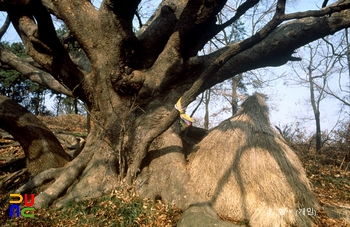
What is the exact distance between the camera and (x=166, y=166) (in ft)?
16.0

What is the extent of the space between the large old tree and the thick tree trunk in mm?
448

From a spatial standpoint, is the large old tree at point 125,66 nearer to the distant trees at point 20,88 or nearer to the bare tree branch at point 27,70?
the bare tree branch at point 27,70

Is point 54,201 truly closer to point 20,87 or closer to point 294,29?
point 294,29

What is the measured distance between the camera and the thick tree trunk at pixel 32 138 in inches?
209

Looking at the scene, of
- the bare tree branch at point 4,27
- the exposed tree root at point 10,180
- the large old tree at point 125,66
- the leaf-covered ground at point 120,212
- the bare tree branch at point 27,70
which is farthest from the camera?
the bare tree branch at point 4,27

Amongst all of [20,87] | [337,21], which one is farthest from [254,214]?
[20,87]

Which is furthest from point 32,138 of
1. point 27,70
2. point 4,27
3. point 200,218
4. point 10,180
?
point 200,218

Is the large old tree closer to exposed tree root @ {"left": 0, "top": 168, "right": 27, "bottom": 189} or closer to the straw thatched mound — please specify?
the straw thatched mound

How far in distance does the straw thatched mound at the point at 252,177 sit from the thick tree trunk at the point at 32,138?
9.43ft

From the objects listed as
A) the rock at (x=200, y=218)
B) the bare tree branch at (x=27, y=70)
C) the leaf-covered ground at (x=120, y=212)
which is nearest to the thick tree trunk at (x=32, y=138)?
the leaf-covered ground at (x=120, y=212)

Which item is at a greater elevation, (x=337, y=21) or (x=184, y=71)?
(x=337, y=21)

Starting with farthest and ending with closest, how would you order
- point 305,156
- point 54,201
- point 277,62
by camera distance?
1. point 305,156
2. point 277,62
3. point 54,201

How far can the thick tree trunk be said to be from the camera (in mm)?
5312

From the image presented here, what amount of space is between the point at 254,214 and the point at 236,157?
38.1 inches
